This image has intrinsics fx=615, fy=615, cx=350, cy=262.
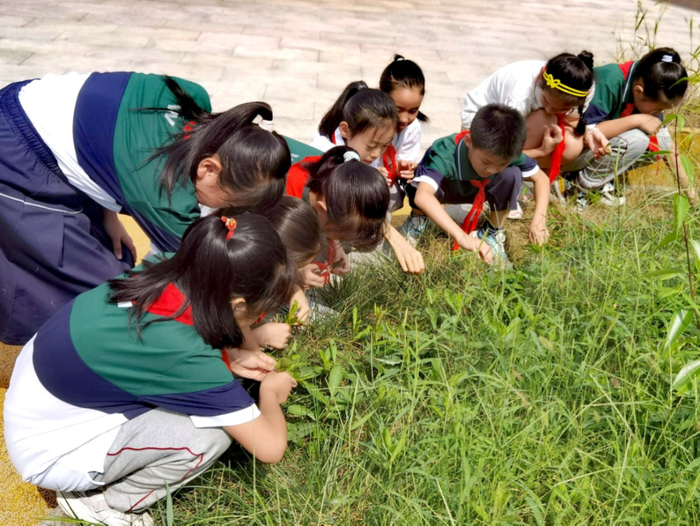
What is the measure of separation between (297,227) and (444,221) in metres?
1.12

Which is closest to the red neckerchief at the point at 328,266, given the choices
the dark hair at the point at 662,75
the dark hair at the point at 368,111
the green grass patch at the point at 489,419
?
the green grass patch at the point at 489,419

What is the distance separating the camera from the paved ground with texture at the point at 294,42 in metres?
5.12

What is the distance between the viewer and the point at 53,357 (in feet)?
5.46

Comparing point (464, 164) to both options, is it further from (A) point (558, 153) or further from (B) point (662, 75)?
(B) point (662, 75)

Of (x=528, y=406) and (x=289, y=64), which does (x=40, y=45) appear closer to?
Answer: (x=289, y=64)

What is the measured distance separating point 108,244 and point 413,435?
4.93 ft

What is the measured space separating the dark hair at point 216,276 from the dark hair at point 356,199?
2.36 feet

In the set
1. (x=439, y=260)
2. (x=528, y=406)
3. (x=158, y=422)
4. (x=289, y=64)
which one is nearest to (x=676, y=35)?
(x=289, y=64)

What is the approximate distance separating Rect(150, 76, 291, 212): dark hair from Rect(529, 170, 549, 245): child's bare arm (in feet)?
4.95

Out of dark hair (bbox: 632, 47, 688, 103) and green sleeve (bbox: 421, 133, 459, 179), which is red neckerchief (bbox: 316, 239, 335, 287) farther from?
dark hair (bbox: 632, 47, 688, 103)

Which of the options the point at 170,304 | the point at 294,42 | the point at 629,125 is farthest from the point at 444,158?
the point at 294,42

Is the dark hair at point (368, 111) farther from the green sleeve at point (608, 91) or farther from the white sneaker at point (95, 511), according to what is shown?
the white sneaker at point (95, 511)

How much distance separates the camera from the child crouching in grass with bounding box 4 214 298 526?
1601 mm

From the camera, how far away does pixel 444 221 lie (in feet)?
9.89
